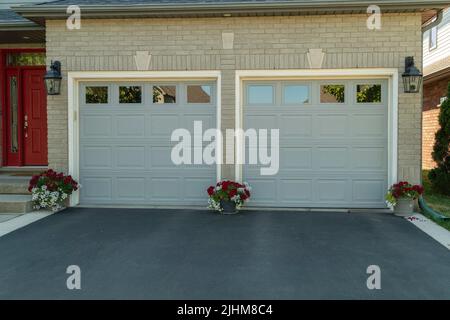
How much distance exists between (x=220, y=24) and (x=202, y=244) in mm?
4268

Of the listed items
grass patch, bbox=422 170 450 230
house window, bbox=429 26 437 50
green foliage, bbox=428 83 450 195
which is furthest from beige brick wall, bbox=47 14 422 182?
house window, bbox=429 26 437 50

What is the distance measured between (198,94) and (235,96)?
0.76 m

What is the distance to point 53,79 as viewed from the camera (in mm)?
7980

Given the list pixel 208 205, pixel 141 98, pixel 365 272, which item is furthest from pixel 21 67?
pixel 365 272

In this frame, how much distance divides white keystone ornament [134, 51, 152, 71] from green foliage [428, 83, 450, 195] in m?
6.63

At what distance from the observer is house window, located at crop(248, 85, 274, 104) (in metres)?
8.15

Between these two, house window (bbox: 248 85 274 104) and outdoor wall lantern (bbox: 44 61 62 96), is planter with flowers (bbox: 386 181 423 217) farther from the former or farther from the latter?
outdoor wall lantern (bbox: 44 61 62 96)

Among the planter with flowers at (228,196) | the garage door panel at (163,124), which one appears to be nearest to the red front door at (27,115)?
the garage door panel at (163,124)

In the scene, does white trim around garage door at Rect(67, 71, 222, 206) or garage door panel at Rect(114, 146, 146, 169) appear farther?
garage door panel at Rect(114, 146, 146, 169)

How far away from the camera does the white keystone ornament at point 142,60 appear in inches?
317

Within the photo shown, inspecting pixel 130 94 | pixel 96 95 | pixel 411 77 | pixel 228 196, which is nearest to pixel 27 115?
pixel 96 95

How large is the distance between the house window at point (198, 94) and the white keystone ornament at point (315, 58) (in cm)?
197

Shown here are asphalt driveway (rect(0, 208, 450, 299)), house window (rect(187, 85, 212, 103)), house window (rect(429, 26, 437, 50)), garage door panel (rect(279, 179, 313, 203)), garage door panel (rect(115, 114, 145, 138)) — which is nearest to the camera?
asphalt driveway (rect(0, 208, 450, 299))

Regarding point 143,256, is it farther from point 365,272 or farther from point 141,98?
point 141,98
